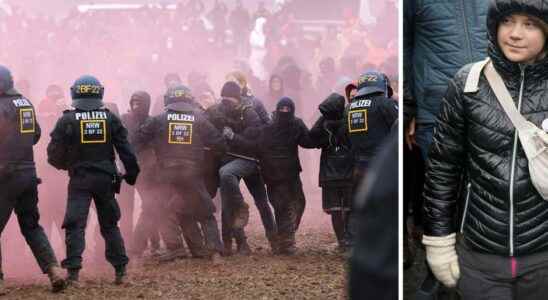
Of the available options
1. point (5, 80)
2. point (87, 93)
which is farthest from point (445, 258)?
point (5, 80)

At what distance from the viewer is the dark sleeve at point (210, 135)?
2.63 metres

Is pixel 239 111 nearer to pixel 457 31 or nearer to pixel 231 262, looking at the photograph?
pixel 231 262

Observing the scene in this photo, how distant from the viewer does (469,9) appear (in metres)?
1.73

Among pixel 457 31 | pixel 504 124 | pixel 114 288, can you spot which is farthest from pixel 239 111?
pixel 504 124

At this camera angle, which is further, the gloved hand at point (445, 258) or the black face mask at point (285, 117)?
the black face mask at point (285, 117)

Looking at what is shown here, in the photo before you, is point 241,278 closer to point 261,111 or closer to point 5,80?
point 261,111

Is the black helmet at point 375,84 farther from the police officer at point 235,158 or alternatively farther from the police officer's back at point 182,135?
the police officer's back at point 182,135

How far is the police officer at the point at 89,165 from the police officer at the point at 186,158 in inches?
3.6

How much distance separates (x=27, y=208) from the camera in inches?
109

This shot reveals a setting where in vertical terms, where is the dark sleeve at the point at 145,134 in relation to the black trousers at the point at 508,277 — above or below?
above

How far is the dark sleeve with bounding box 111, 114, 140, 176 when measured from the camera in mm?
2664

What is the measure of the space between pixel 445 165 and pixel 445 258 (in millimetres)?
194

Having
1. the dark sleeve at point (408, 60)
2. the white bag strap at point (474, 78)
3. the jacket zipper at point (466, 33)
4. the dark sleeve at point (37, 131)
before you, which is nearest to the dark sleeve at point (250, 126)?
the dark sleeve at point (37, 131)

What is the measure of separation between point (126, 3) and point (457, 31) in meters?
1.15
